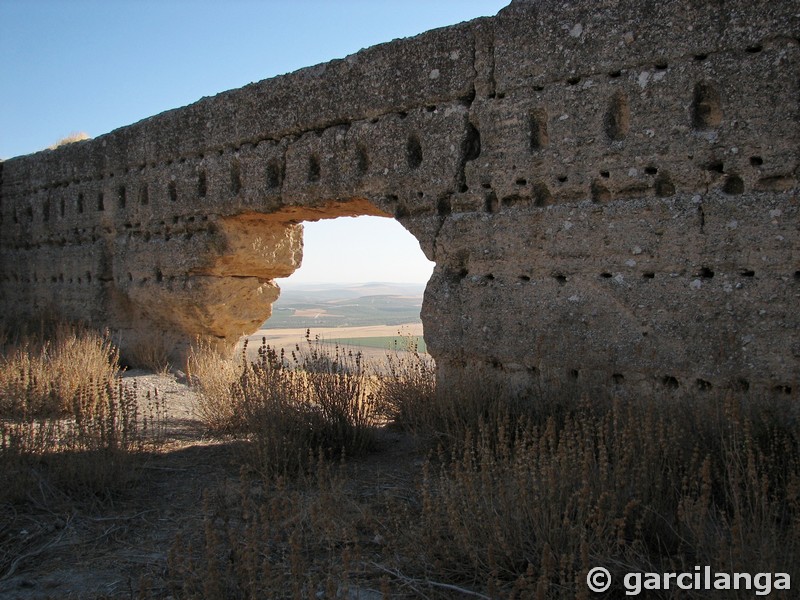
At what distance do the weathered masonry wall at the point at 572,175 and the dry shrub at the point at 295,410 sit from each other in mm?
799

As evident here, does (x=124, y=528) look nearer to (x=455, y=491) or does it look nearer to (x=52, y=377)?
(x=455, y=491)

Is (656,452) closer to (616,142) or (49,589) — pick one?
(616,142)

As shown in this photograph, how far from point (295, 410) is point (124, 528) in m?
1.43

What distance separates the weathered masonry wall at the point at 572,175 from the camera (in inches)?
167

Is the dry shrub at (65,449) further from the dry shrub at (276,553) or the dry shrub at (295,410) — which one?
the dry shrub at (276,553)

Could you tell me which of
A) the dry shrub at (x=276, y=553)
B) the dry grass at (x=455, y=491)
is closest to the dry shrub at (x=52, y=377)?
the dry grass at (x=455, y=491)

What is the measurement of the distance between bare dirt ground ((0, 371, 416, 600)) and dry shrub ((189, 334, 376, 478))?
223 mm

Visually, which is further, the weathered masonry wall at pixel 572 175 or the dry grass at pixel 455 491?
the weathered masonry wall at pixel 572 175

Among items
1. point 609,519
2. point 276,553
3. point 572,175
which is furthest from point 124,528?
point 572,175

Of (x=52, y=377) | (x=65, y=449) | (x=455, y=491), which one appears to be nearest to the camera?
(x=455, y=491)

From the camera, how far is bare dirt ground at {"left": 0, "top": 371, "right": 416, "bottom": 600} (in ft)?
9.89

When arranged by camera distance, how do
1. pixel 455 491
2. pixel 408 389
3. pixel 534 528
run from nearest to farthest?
pixel 534 528 < pixel 455 491 < pixel 408 389

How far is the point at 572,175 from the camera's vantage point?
4.91 meters

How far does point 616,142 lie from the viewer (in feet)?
15.6
